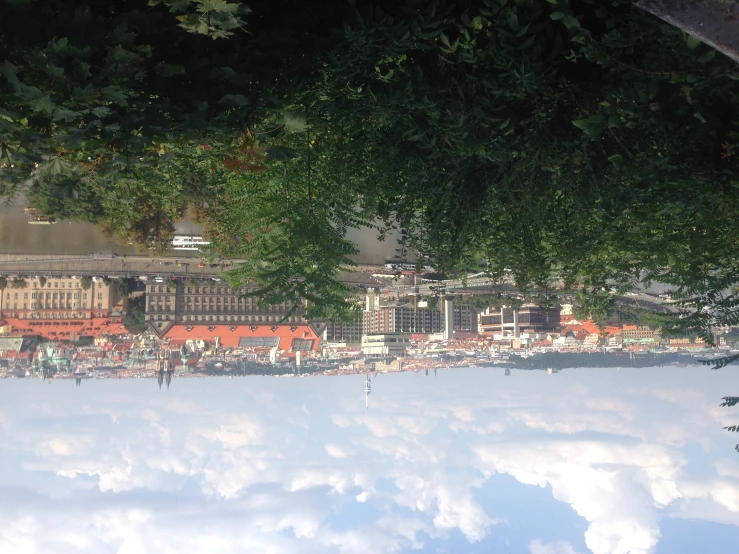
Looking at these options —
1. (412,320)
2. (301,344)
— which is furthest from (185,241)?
(412,320)

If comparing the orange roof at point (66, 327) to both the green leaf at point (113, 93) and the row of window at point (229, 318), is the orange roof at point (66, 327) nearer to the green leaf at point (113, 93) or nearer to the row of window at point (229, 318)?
the row of window at point (229, 318)

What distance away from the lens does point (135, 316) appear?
4566 cm

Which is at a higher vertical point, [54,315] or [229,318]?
[54,315]

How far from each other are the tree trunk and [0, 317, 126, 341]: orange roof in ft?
159

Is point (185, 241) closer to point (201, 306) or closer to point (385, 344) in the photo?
point (201, 306)

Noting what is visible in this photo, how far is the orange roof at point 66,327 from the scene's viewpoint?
4681cm

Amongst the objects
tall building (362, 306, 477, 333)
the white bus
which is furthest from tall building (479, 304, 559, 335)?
the white bus

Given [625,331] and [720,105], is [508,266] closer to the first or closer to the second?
[720,105]

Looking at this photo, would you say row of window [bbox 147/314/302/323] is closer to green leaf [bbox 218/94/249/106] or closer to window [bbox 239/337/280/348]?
window [bbox 239/337/280/348]

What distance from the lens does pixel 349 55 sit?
715 centimetres

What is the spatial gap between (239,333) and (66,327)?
14000 mm

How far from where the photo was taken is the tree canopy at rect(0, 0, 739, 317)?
17.7 feet

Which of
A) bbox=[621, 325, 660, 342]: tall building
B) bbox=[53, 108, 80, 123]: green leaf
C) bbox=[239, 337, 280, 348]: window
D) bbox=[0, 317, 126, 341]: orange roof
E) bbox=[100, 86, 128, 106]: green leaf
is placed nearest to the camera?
bbox=[53, 108, 80, 123]: green leaf

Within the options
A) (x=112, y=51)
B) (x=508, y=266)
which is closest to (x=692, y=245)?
(x=508, y=266)
